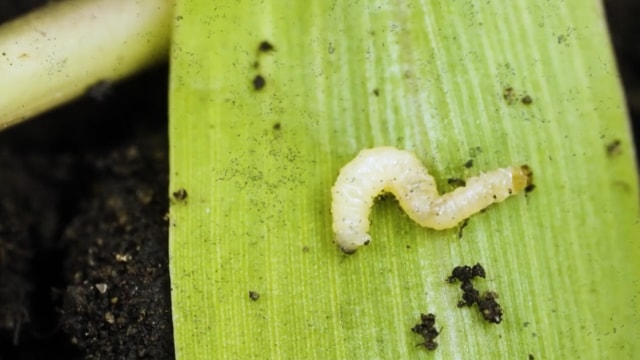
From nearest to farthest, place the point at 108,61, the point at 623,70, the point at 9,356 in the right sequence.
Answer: the point at 108,61
the point at 9,356
the point at 623,70

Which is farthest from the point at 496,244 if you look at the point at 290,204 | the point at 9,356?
the point at 9,356

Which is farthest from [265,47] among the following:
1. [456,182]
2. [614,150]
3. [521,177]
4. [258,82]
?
[614,150]

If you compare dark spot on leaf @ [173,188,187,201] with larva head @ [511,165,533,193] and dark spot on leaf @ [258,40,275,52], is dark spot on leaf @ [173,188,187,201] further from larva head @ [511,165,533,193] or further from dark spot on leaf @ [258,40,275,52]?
larva head @ [511,165,533,193]

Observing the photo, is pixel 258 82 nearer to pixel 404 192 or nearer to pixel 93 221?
pixel 404 192

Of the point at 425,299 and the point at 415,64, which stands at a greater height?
the point at 415,64

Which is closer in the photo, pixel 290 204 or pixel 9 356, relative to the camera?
pixel 290 204

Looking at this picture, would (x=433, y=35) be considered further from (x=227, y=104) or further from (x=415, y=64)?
(x=227, y=104)

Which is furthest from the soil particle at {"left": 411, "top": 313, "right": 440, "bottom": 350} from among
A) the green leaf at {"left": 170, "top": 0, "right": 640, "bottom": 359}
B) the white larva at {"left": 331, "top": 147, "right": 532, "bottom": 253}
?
the white larva at {"left": 331, "top": 147, "right": 532, "bottom": 253}
